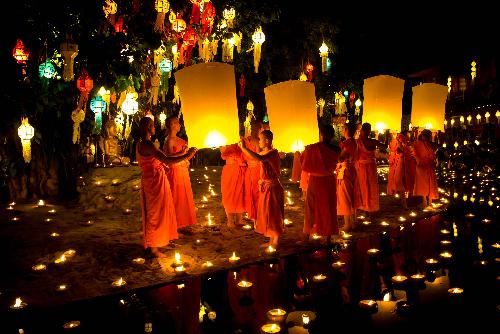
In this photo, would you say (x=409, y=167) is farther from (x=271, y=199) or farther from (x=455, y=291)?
(x=455, y=291)

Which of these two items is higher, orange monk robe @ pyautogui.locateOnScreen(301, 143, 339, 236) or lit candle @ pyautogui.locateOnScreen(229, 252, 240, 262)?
orange monk robe @ pyautogui.locateOnScreen(301, 143, 339, 236)

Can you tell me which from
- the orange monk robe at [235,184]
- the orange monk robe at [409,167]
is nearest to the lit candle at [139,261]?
the orange monk robe at [235,184]

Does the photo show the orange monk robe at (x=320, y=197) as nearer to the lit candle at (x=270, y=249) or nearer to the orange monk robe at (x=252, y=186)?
the lit candle at (x=270, y=249)

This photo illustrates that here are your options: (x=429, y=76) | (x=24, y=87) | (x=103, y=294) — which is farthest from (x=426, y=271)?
(x=429, y=76)

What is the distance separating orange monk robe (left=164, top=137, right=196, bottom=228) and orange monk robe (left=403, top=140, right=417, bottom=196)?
4953 millimetres

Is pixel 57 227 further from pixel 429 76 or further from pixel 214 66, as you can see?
pixel 429 76

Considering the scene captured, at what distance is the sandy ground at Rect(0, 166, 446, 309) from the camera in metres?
4.96

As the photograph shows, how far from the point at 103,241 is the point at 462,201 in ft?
26.9

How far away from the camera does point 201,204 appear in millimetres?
10172

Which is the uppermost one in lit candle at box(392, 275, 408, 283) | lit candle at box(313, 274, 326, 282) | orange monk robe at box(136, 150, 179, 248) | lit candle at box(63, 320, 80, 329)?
orange monk robe at box(136, 150, 179, 248)

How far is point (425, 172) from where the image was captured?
9.28m

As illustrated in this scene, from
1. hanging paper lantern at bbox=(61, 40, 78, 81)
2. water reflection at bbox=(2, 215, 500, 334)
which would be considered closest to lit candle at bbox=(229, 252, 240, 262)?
water reflection at bbox=(2, 215, 500, 334)

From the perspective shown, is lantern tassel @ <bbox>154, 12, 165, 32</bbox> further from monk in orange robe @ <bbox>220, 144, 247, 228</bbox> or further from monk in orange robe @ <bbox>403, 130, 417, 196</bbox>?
monk in orange robe @ <bbox>403, 130, 417, 196</bbox>

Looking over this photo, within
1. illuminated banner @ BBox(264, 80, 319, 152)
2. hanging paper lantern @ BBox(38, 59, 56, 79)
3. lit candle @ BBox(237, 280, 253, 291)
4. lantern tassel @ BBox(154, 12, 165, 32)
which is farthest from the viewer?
Result: hanging paper lantern @ BBox(38, 59, 56, 79)
